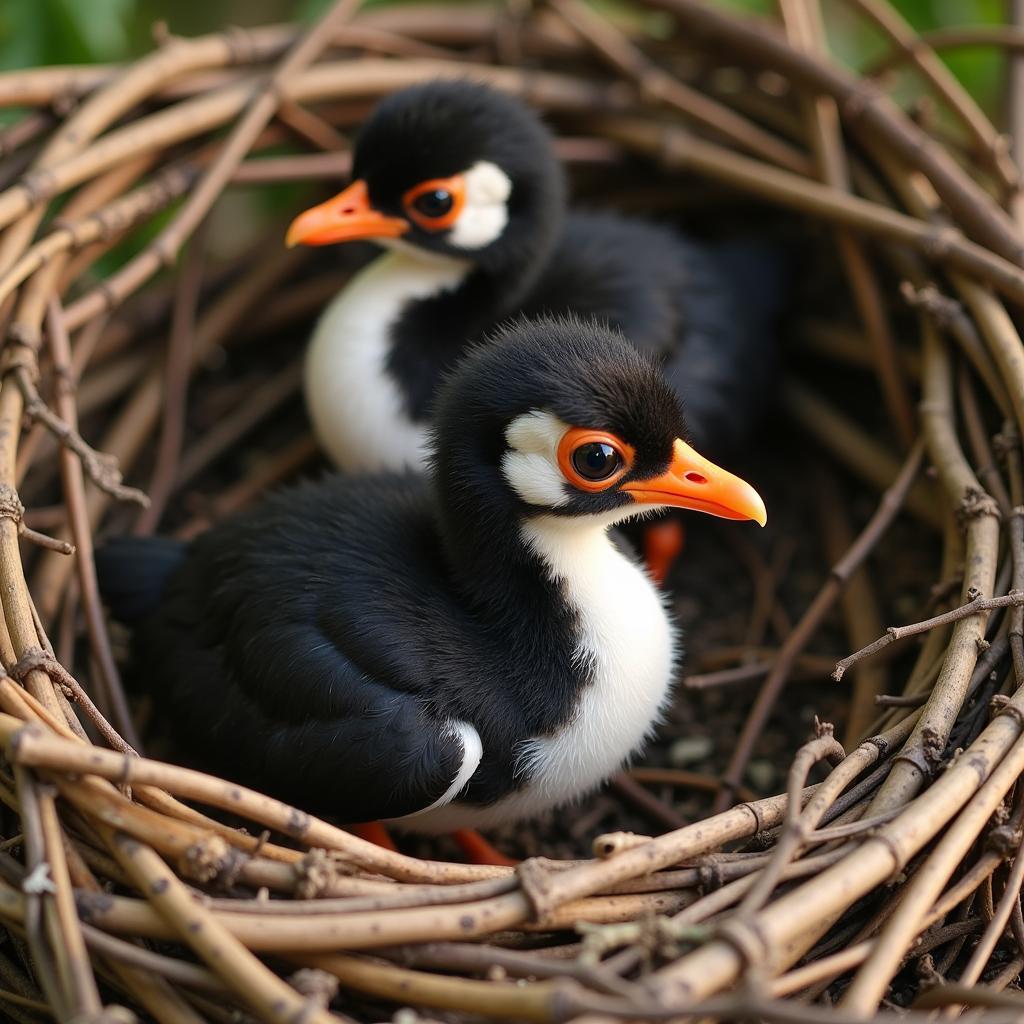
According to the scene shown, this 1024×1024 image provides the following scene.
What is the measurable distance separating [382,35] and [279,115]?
0.35m

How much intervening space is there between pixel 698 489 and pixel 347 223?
103 cm

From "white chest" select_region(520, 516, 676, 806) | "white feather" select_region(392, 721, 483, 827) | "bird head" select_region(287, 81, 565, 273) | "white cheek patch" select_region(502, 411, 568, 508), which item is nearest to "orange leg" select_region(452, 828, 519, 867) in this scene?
"white chest" select_region(520, 516, 676, 806)

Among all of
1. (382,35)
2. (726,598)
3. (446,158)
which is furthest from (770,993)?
(382,35)

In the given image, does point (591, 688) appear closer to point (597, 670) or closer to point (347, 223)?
point (597, 670)

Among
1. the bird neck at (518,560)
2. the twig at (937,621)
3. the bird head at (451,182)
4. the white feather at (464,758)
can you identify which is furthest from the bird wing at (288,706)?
the bird head at (451,182)

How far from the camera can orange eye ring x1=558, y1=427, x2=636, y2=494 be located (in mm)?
1862

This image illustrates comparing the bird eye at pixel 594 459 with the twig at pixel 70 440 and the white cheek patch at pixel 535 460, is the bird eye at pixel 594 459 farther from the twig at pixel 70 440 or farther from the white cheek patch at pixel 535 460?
the twig at pixel 70 440

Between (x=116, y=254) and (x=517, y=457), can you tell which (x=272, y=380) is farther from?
(x=517, y=457)

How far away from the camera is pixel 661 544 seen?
2840 mm

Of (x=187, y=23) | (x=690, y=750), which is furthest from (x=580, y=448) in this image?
(x=187, y=23)

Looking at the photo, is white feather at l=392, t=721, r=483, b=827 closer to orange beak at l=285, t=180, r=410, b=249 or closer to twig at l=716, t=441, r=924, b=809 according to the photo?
twig at l=716, t=441, r=924, b=809

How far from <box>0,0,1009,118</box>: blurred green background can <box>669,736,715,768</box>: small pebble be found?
1.79 metres

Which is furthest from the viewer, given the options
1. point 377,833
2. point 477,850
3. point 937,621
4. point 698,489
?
point 477,850

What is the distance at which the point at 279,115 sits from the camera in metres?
2.87
